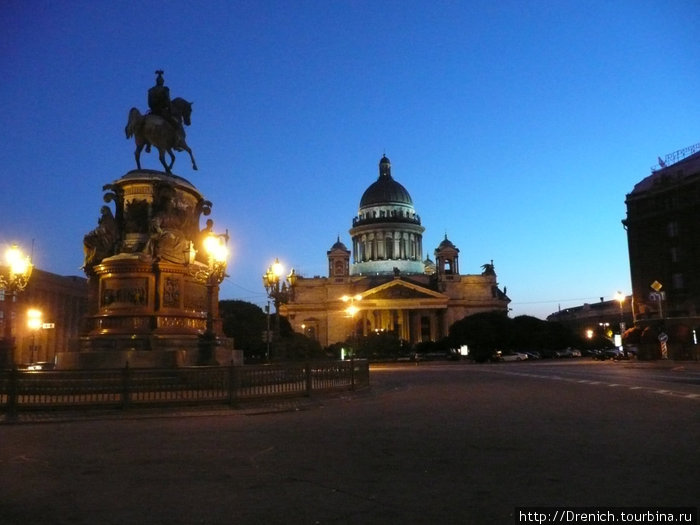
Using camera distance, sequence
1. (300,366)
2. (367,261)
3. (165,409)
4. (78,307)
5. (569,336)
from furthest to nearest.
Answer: (367,261) → (569,336) → (78,307) → (300,366) → (165,409)

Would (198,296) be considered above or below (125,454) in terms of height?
above

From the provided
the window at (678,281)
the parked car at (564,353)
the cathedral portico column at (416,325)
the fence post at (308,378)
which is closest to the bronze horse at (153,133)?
the fence post at (308,378)

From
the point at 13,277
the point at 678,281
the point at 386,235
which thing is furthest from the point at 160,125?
the point at 386,235

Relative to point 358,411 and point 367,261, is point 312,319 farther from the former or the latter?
point 358,411

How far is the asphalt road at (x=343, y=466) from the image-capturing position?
5.85 meters

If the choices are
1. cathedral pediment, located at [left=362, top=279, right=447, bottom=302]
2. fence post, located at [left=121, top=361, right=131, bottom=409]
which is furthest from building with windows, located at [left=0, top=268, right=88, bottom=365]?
fence post, located at [left=121, top=361, right=131, bottom=409]

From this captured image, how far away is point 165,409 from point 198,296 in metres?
6.99

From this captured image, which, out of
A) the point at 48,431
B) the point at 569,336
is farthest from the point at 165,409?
the point at 569,336

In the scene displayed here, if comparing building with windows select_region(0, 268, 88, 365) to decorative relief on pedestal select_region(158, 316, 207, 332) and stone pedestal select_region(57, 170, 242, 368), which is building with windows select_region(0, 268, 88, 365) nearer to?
stone pedestal select_region(57, 170, 242, 368)

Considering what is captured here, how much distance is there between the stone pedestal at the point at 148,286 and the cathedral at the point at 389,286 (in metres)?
90.3

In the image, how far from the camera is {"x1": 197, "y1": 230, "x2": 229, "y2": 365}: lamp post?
62.1ft

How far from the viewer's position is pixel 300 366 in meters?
18.3

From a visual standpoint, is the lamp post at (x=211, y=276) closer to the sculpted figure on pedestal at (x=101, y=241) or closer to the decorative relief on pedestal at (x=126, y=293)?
the decorative relief on pedestal at (x=126, y=293)

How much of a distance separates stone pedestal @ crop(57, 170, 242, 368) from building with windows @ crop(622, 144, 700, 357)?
148 ft
